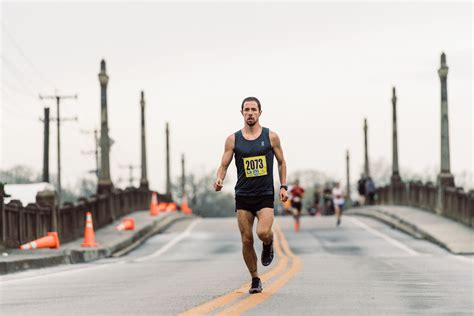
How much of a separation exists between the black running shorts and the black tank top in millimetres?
44

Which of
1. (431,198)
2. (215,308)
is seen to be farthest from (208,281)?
(431,198)

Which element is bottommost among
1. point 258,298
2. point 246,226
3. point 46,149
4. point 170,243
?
point 170,243

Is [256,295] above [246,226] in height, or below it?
below

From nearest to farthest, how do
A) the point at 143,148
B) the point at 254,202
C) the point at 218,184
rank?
the point at 218,184 < the point at 254,202 < the point at 143,148

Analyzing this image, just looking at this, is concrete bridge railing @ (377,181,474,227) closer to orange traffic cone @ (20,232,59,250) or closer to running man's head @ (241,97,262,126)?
orange traffic cone @ (20,232,59,250)

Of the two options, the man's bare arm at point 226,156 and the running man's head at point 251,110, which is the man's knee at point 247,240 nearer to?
the man's bare arm at point 226,156

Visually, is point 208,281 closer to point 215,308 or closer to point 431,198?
point 215,308

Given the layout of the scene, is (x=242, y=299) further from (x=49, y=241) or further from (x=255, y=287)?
(x=49, y=241)

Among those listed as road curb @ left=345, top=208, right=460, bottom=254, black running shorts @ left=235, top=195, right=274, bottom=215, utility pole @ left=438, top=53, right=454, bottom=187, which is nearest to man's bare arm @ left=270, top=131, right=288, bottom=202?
black running shorts @ left=235, top=195, right=274, bottom=215

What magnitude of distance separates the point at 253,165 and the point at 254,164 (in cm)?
1

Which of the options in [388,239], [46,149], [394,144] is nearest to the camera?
[388,239]

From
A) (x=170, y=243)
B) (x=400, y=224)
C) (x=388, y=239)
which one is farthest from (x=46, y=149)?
(x=388, y=239)

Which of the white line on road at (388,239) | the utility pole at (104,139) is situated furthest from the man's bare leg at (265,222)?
the utility pole at (104,139)

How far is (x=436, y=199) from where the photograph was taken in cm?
3941
